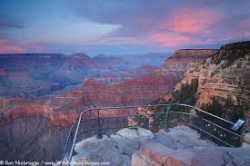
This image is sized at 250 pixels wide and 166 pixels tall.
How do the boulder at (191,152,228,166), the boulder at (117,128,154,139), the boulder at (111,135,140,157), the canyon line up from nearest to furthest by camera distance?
1. the boulder at (191,152,228,166)
2. the boulder at (111,135,140,157)
3. the boulder at (117,128,154,139)
4. the canyon

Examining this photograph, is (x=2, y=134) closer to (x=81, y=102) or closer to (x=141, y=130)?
(x=81, y=102)

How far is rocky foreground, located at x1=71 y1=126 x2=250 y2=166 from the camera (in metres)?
3.78

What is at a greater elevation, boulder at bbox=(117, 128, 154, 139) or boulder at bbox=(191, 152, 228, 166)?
boulder at bbox=(191, 152, 228, 166)

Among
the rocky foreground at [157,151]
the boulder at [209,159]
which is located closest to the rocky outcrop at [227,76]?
the rocky foreground at [157,151]

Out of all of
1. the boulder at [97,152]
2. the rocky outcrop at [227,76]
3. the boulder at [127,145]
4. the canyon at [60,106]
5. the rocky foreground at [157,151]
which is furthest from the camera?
the canyon at [60,106]

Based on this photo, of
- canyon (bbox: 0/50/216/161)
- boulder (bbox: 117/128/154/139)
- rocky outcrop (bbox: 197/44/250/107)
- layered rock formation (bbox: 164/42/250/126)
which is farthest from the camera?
canyon (bbox: 0/50/216/161)

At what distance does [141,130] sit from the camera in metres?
7.79

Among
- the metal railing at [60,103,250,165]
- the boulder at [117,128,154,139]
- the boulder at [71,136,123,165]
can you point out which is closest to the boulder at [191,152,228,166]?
the metal railing at [60,103,250,165]

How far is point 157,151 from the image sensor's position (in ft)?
13.6

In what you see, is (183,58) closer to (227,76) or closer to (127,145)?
(227,76)

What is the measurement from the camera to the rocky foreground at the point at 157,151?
3777mm

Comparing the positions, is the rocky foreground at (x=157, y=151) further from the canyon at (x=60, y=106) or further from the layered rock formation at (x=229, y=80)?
the canyon at (x=60, y=106)

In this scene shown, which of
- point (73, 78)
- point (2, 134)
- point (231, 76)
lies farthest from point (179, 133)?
point (73, 78)

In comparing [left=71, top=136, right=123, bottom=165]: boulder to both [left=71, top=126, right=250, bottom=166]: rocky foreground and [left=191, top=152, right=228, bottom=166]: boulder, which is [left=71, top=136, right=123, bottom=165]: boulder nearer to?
[left=71, top=126, right=250, bottom=166]: rocky foreground
